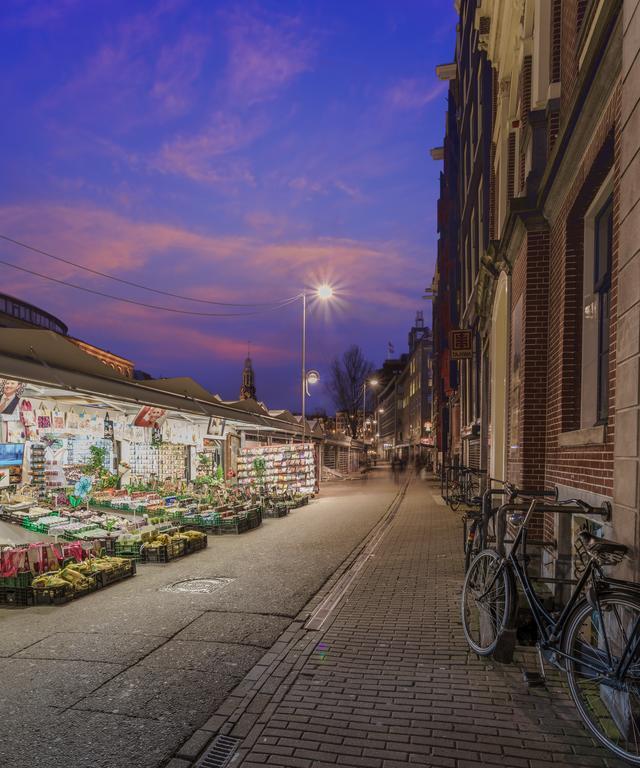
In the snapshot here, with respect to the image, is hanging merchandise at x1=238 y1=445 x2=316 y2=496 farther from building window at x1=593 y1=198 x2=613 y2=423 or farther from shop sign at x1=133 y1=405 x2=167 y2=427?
building window at x1=593 y1=198 x2=613 y2=423

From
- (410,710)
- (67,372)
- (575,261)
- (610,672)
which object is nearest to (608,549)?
(610,672)

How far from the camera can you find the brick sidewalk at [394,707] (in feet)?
11.8

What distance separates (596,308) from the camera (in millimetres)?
6297

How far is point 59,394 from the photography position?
33.6 ft

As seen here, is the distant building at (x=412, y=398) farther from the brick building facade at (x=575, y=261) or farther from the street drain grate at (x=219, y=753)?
the street drain grate at (x=219, y=753)

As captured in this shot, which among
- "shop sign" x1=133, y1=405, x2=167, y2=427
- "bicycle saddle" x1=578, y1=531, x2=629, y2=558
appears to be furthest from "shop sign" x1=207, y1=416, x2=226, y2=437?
"bicycle saddle" x1=578, y1=531, x2=629, y2=558

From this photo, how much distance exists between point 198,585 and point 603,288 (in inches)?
252

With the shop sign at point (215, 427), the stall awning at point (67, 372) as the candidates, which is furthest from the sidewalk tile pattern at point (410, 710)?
the shop sign at point (215, 427)

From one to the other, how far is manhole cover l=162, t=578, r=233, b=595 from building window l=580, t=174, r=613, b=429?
524 cm

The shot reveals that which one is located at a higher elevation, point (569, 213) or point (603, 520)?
point (569, 213)

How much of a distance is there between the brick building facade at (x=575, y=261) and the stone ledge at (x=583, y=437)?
0.8 inches

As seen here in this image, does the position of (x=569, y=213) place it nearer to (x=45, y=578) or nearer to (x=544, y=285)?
(x=544, y=285)

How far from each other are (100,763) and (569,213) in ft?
23.0

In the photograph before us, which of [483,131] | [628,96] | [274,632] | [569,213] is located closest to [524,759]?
[274,632]
